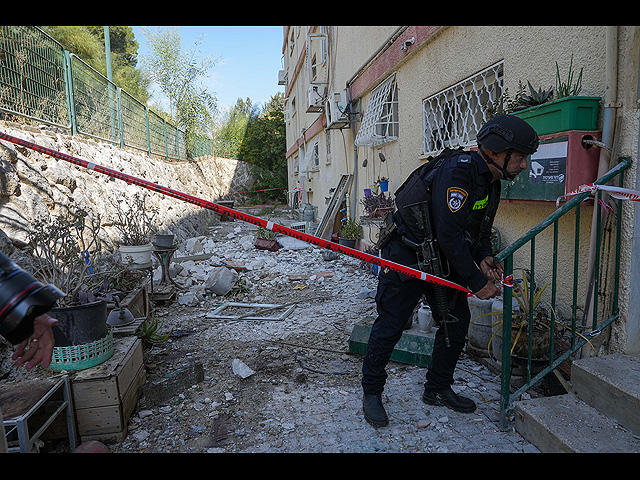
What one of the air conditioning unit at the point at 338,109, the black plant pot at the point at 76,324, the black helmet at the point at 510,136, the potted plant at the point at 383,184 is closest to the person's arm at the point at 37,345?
the black plant pot at the point at 76,324

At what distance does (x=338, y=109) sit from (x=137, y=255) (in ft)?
A: 17.0

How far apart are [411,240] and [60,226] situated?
2.58 meters

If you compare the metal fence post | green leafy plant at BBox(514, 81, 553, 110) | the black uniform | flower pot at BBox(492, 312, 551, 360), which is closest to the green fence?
the metal fence post

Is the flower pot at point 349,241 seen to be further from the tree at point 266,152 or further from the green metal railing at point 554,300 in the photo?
the tree at point 266,152

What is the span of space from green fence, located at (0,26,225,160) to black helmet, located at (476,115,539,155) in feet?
18.7

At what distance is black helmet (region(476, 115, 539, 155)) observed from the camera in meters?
2.21

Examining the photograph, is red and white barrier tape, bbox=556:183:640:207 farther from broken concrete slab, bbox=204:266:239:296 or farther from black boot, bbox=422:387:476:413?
broken concrete slab, bbox=204:266:239:296

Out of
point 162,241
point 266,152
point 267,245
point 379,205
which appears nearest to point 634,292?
point 379,205

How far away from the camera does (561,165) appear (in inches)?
102

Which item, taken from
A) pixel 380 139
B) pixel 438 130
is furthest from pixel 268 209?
pixel 438 130

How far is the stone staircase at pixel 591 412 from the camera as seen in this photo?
2.02 meters

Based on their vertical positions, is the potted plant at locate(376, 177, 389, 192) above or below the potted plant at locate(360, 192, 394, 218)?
above

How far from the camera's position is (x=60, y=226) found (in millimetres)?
3072
